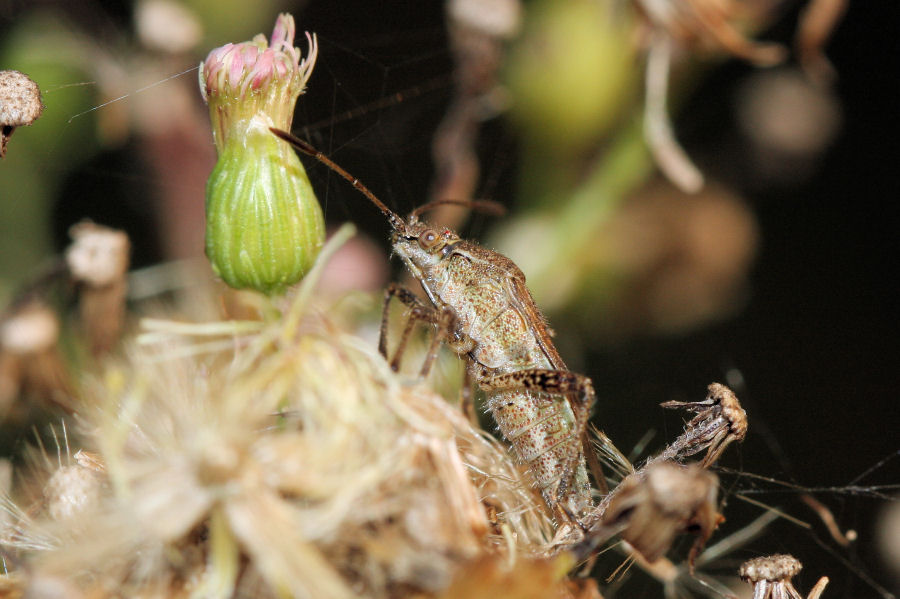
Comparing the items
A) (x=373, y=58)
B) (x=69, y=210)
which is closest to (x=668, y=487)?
(x=373, y=58)

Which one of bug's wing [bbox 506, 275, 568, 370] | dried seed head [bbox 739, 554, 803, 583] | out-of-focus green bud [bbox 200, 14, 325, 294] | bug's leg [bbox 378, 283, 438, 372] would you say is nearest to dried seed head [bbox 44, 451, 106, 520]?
out-of-focus green bud [bbox 200, 14, 325, 294]

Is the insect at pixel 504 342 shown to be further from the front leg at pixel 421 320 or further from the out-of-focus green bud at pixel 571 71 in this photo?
the out-of-focus green bud at pixel 571 71

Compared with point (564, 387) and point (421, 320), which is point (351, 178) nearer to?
point (421, 320)

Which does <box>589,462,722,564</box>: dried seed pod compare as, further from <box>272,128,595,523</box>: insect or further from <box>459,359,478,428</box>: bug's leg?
<box>459,359,478,428</box>: bug's leg

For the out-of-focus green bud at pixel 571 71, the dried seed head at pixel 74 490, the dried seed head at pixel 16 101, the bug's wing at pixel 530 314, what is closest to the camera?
the dried seed head at pixel 74 490

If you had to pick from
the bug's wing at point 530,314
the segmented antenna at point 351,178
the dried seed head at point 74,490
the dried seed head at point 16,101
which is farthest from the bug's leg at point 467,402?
the dried seed head at point 16,101

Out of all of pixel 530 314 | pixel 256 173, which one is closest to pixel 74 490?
pixel 256 173
